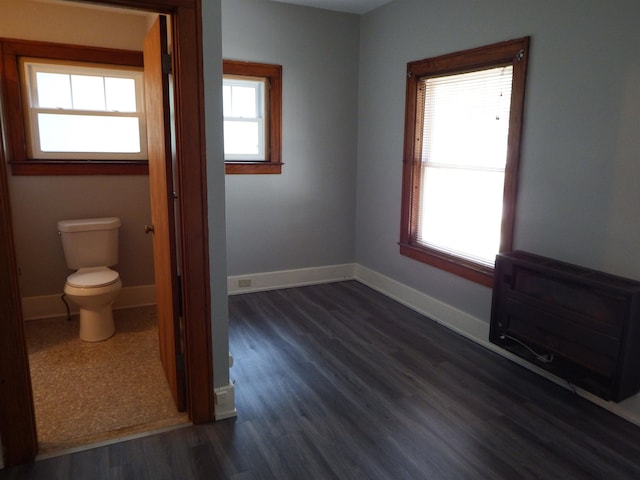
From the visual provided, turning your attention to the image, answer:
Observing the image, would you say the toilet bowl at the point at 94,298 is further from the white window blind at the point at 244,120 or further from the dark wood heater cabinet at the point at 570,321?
the dark wood heater cabinet at the point at 570,321

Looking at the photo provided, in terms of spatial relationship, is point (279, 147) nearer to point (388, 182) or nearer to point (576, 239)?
point (388, 182)

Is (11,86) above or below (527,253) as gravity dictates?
above

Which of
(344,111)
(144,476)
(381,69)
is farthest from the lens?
(344,111)

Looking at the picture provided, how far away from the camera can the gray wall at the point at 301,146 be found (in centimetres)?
410

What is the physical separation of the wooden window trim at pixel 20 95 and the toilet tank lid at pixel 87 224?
0.38 meters

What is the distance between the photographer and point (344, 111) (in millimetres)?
4547

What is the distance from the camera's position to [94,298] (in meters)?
3.20

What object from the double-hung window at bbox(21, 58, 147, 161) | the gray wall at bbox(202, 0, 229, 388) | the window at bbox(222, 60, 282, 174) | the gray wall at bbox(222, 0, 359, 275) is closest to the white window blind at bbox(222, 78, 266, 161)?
the window at bbox(222, 60, 282, 174)

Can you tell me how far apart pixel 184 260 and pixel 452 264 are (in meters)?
2.08

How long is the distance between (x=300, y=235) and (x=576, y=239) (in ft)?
8.33

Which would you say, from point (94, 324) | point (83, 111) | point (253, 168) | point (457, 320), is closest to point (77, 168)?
point (83, 111)

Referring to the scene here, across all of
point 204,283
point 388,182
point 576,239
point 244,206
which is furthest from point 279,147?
point 576,239

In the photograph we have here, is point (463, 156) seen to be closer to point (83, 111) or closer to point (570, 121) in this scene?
point (570, 121)

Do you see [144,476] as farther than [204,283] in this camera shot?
No
